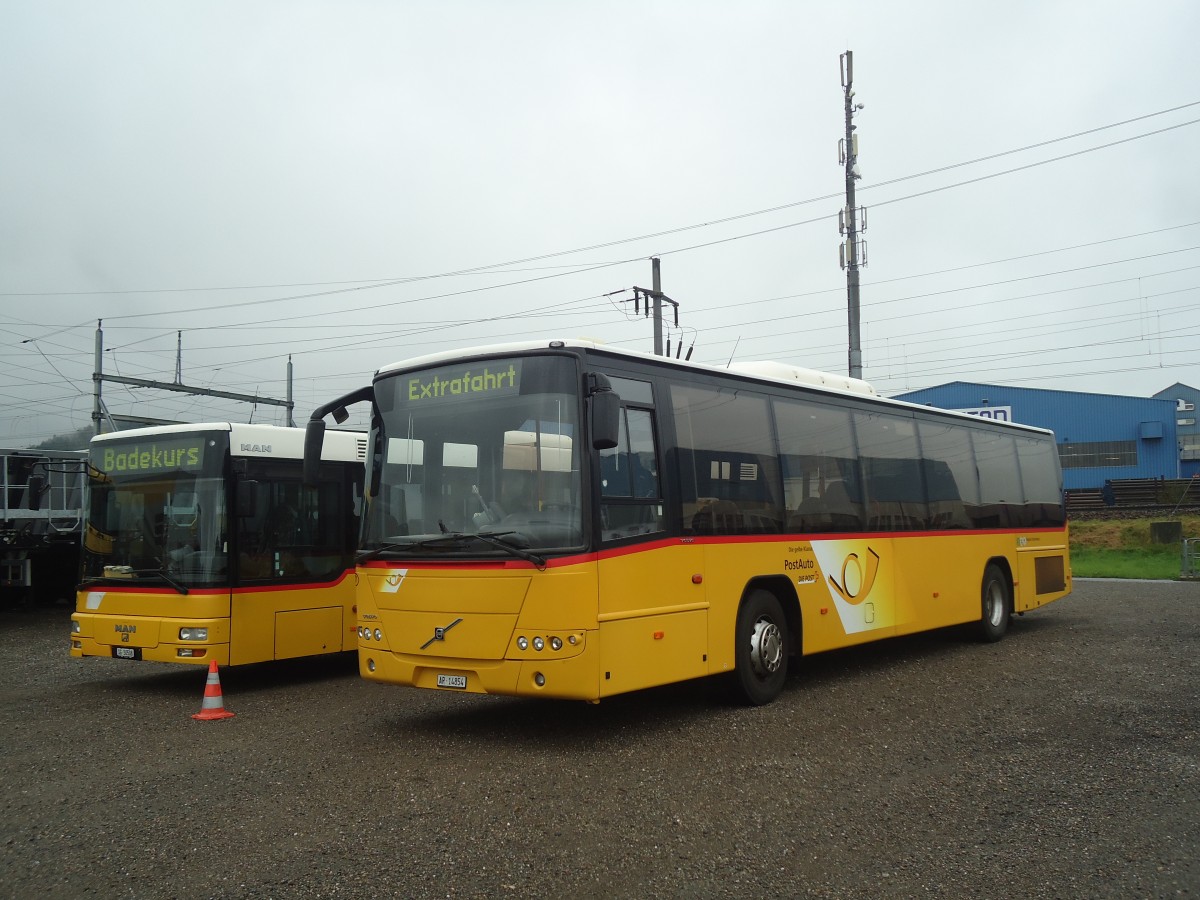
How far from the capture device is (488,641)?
7.84 meters

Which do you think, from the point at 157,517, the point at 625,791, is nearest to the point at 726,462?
the point at 625,791

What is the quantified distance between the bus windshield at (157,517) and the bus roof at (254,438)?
13 cm

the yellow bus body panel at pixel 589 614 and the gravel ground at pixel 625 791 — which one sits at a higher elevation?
the yellow bus body panel at pixel 589 614

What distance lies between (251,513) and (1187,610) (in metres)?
15.6

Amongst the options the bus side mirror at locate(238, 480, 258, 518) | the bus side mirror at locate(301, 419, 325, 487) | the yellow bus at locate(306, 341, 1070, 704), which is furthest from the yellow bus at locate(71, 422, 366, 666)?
the yellow bus at locate(306, 341, 1070, 704)

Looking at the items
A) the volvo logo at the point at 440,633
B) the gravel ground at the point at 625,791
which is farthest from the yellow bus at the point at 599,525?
the gravel ground at the point at 625,791

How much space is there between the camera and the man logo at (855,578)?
10.8 metres

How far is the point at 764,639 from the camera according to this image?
9.52 meters

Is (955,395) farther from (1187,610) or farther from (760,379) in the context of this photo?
(760,379)

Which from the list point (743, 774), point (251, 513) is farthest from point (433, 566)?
point (251, 513)

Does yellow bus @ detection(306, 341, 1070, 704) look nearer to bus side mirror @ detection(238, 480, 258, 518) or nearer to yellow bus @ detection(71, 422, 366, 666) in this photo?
bus side mirror @ detection(238, 480, 258, 518)

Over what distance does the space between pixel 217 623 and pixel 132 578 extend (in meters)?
1.26

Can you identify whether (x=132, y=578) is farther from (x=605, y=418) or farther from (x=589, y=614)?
(x=605, y=418)

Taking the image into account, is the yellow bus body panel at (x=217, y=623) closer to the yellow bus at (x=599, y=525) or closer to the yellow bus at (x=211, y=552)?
the yellow bus at (x=211, y=552)
